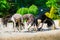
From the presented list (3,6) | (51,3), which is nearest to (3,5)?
(3,6)

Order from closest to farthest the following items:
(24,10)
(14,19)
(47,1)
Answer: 1. (14,19)
2. (24,10)
3. (47,1)

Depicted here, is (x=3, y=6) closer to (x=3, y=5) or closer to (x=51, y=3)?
(x=3, y=5)

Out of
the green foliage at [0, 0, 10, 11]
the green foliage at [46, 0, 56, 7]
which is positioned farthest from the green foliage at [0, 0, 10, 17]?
the green foliage at [46, 0, 56, 7]

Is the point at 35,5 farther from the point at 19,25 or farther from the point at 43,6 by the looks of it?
the point at 19,25

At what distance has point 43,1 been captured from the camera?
2775cm

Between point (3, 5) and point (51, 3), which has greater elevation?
point (51, 3)

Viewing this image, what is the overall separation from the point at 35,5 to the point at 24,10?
329cm

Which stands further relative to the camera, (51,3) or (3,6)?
(51,3)

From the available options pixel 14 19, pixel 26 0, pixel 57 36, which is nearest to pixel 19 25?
pixel 14 19

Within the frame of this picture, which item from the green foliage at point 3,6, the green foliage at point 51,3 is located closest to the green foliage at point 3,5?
the green foliage at point 3,6

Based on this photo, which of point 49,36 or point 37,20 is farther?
point 37,20

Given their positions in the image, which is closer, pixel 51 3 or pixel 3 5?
pixel 3 5

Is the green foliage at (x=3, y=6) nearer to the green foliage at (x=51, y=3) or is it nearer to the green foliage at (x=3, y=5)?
the green foliage at (x=3, y=5)

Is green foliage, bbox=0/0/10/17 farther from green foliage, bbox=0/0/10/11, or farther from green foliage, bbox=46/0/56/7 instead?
green foliage, bbox=46/0/56/7
